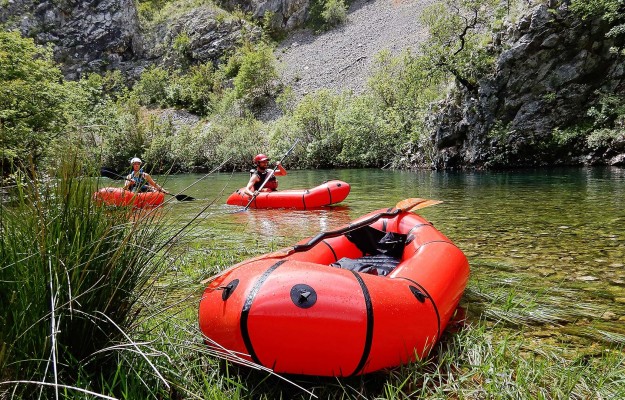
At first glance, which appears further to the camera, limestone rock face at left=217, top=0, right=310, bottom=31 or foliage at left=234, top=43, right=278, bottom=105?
limestone rock face at left=217, top=0, right=310, bottom=31

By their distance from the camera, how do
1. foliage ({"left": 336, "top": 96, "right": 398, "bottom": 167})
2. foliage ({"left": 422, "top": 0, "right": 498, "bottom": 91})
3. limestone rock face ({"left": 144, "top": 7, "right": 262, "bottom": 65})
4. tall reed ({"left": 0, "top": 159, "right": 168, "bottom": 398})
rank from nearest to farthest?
tall reed ({"left": 0, "top": 159, "right": 168, "bottom": 398}) < foliage ({"left": 422, "top": 0, "right": 498, "bottom": 91}) < foliage ({"left": 336, "top": 96, "right": 398, "bottom": 167}) < limestone rock face ({"left": 144, "top": 7, "right": 262, "bottom": 65})

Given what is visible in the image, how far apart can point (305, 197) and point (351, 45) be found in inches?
1486

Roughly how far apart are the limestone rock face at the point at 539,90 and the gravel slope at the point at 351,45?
56.6 feet

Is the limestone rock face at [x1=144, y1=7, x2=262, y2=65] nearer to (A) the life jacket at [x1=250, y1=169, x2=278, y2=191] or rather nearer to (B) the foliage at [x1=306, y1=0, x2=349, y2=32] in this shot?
(B) the foliage at [x1=306, y1=0, x2=349, y2=32]

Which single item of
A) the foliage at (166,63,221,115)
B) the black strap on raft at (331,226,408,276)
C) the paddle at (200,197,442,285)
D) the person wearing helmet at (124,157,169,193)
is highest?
the foliage at (166,63,221,115)

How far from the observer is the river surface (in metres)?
3.09

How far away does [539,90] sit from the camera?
1569 cm

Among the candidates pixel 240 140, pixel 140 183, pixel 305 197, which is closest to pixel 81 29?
pixel 240 140

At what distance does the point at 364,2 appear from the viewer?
5159 centimetres

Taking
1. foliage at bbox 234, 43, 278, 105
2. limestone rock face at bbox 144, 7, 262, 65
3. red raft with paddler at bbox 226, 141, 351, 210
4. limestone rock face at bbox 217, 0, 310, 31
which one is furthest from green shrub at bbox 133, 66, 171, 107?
red raft with paddler at bbox 226, 141, 351, 210

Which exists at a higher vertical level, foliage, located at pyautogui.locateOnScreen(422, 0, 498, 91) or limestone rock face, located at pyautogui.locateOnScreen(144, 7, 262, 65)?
limestone rock face, located at pyautogui.locateOnScreen(144, 7, 262, 65)

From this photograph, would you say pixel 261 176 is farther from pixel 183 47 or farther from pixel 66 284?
pixel 183 47

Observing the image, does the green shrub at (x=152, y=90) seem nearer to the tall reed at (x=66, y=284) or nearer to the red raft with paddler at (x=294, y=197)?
the red raft with paddler at (x=294, y=197)

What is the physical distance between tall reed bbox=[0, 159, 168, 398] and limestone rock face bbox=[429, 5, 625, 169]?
16849 millimetres
